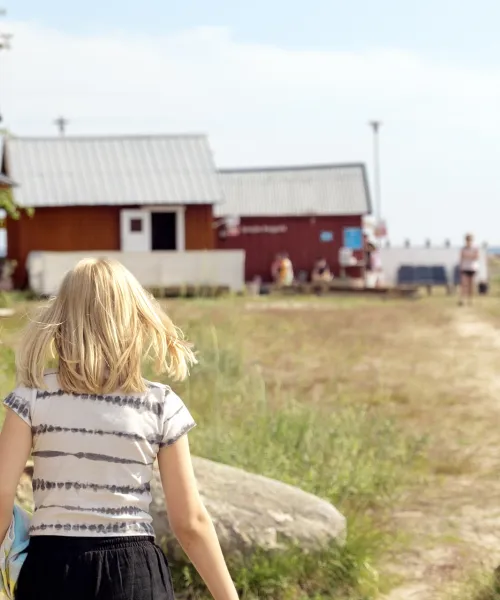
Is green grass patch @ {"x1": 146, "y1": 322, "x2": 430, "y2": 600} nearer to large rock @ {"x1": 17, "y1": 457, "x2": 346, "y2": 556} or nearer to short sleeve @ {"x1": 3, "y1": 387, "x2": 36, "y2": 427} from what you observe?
large rock @ {"x1": 17, "y1": 457, "x2": 346, "y2": 556}

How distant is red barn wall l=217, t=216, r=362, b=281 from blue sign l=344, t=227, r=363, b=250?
0.15 metres

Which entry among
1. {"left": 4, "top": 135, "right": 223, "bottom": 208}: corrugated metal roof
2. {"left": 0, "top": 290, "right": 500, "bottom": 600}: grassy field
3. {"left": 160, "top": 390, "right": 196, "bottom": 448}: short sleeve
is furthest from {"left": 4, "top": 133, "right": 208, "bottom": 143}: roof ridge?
{"left": 160, "top": 390, "right": 196, "bottom": 448}: short sleeve

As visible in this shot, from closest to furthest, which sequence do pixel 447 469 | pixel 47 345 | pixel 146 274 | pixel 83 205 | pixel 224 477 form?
pixel 47 345 < pixel 224 477 < pixel 447 469 < pixel 146 274 < pixel 83 205

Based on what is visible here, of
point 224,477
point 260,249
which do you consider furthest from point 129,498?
point 260,249

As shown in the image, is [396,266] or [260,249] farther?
[396,266]

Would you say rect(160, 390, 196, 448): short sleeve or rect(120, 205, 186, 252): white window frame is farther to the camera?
rect(120, 205, 186, 252): white window frame

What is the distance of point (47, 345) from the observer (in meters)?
2.71

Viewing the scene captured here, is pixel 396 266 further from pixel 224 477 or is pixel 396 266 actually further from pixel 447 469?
pixel 224 477

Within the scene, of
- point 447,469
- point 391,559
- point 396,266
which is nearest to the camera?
point 391,559

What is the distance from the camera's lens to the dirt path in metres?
5.66

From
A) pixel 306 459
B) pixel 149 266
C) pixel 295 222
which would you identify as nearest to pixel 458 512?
pixel 306 459

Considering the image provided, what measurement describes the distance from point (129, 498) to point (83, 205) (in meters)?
26.4

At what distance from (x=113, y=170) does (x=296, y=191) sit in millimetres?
8103

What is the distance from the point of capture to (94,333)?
106 inches
